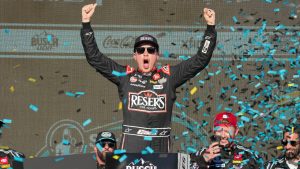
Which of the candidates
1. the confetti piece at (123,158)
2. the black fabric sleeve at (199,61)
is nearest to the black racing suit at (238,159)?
the black fabric sleeve at (199,61)

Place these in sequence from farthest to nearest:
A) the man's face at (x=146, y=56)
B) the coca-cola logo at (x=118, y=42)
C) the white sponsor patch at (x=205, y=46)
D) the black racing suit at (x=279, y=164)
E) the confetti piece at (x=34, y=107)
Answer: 1. the confetti piece at (x=34, y=107)
2. the coca-cola logo at (x=118, y=42)
3. the black racing suit at (x=279, y=164)
4. the man's face at (x=146, y=56)
5. the white sponsor patch at (x=205, y=46)

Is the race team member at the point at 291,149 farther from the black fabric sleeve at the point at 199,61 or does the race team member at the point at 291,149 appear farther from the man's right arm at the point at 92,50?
the man's right arm at the point at 92,50

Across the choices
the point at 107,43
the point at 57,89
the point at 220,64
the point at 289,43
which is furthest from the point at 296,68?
the point at 57,89

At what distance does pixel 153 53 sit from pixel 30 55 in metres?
3.69

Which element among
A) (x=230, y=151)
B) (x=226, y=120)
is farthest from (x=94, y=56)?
(x=230, y=151)

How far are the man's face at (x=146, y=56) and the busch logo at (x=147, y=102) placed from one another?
0.70 feet

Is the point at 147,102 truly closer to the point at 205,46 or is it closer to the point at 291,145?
the point at 205,46

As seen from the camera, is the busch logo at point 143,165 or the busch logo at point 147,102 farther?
the busch logo at point 147,102

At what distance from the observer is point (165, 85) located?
7.00 m

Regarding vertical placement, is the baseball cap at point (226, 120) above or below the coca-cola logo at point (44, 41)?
below

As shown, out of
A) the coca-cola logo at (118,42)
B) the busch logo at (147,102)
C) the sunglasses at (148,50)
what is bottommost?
the busch logo at (147,102)

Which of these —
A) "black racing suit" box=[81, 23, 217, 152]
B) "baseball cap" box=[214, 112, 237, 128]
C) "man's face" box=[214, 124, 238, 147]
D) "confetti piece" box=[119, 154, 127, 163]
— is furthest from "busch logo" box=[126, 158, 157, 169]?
"baseball cap" box=[214, 112, 237, 128]

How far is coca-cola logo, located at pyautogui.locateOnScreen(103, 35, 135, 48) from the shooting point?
10.3 m

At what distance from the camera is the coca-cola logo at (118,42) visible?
33.7 feet
